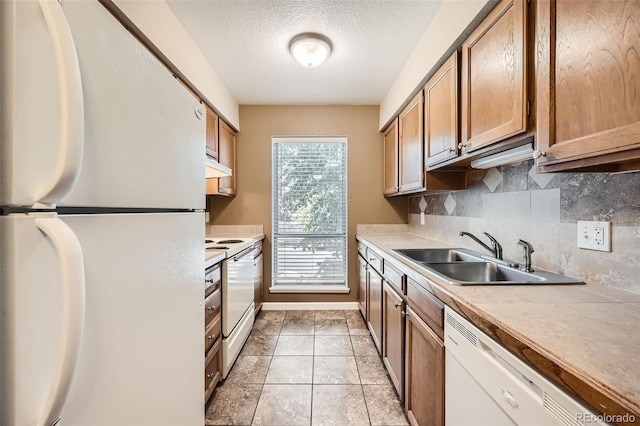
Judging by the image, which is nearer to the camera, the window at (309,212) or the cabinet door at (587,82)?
the cabinet door at (587,82)

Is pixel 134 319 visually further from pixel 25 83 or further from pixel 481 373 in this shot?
pixel 481 373

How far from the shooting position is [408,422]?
155 cm

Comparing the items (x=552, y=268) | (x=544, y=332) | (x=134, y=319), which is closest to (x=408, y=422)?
(x=552, y=268)

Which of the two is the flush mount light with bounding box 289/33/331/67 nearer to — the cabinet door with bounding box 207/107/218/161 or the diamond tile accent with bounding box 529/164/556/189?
the cabinet door with bounding box 207/107/218/161

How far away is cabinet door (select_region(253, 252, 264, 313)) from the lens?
2.89m

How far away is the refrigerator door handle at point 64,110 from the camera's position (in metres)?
0.44

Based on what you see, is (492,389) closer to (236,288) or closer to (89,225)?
(89,225)

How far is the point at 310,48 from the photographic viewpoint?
204cm

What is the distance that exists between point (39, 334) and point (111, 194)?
0.30m

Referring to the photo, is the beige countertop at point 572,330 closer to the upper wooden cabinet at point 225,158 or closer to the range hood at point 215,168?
the range hood at point 215,168

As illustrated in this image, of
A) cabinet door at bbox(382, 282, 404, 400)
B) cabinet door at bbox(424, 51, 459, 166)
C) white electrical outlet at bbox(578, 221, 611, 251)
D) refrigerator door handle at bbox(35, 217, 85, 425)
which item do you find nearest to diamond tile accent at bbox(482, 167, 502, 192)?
cabinet door at bbox(424, 51, 459, 166)

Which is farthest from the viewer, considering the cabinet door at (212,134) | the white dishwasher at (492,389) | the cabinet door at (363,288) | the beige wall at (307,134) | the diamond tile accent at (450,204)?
the beige wall at (307,134)

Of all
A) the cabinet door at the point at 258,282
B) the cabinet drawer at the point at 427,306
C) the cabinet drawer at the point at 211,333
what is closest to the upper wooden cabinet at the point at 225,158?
the cabinet door at the point at 258,282

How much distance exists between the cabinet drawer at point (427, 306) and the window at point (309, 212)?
1933 millimetres
